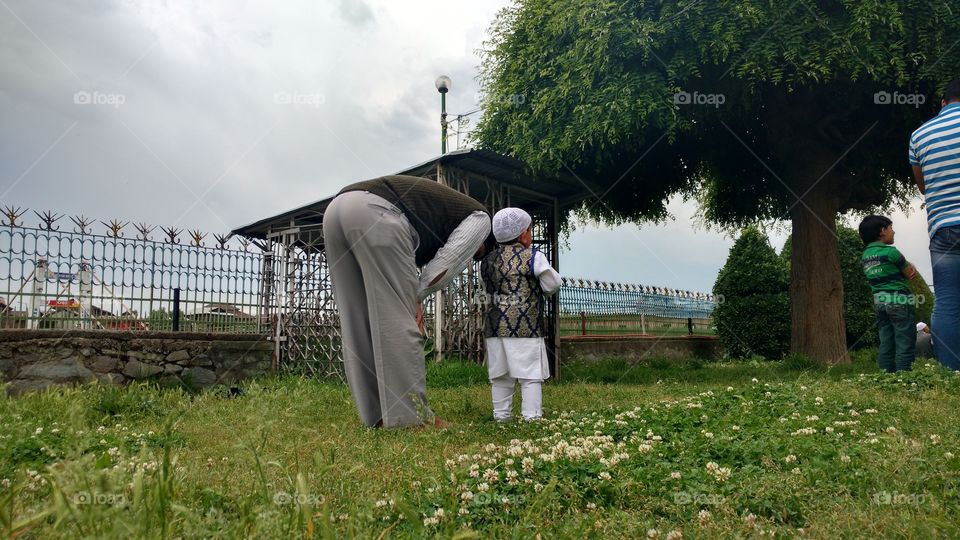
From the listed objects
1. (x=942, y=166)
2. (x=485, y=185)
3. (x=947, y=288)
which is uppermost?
(x=485, y=185)

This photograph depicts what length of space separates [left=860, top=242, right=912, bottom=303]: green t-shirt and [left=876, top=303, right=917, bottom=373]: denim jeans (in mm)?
114

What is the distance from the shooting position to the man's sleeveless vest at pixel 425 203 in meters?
4.71

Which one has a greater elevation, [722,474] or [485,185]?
[485,185]

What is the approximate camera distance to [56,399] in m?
5.71

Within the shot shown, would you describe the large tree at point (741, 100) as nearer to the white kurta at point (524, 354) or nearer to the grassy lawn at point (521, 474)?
the white kurta at point (524, 354)

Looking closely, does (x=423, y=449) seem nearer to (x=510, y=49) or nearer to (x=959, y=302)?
(x=959, y=302)

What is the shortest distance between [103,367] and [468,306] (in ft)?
16.5

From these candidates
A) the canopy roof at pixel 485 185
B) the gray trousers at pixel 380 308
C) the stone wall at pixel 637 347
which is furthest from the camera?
the stone wall at pixel 637 347

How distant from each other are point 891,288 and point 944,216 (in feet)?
5.10

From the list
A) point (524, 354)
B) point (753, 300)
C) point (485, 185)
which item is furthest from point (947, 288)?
point (753, 300)

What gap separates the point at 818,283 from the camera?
A: 1059 cm

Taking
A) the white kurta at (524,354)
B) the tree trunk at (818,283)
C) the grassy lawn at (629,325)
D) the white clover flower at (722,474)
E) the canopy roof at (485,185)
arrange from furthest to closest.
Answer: the grassy lawn at (629,325) < the tree trunk at (818,283) < the canopy roof at (485,185) < the white kurta at (524,354) < the white clover flower at (722,474)

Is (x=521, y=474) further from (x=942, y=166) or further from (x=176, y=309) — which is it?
(x=176, y=309)

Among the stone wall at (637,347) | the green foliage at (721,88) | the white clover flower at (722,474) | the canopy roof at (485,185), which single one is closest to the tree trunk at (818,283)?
the green foliage at (721,88)
